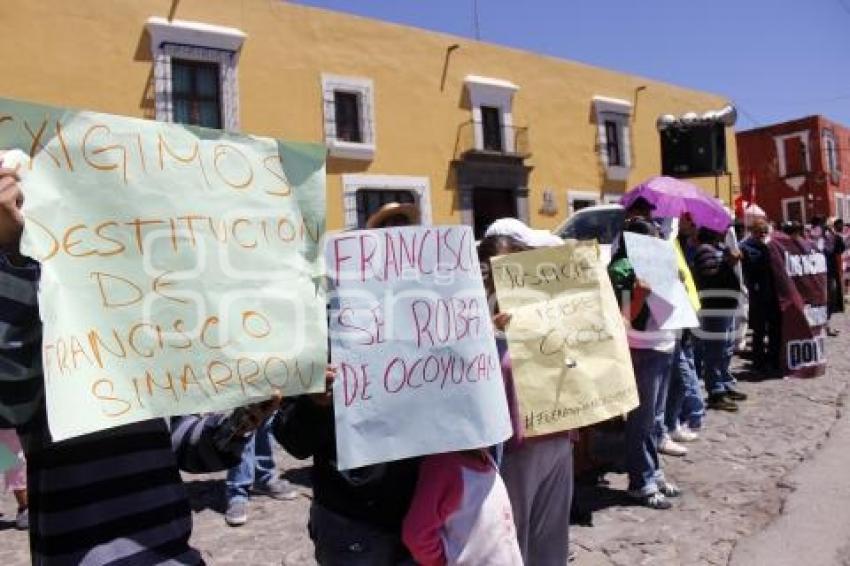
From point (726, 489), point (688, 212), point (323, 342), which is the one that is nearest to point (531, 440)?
point (323, 342)

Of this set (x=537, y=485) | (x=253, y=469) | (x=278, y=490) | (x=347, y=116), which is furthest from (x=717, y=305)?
(x=347, y=116)

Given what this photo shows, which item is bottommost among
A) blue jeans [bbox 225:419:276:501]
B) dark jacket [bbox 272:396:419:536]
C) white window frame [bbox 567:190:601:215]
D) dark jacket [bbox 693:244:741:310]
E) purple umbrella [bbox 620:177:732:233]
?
blue jeans [bbox 225:419:276:501]

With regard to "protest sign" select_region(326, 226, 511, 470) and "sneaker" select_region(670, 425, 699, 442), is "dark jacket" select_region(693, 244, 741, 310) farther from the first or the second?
"protest sign" select_region(326, 226, 511, 470)

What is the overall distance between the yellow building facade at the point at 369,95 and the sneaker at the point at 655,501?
39.0 ft

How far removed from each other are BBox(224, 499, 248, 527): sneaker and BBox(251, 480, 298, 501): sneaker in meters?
0.34

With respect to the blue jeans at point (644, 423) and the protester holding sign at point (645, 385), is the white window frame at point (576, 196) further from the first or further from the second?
the blue jeans at point (644, 423)

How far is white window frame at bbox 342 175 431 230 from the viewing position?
16.5m

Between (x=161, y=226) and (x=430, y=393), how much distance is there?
814 millimetres

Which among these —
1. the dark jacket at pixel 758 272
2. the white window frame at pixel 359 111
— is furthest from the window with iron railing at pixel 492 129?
the dark jacket at pixel 758 272

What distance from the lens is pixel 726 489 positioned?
4520mm

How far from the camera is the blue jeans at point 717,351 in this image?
6621 mm

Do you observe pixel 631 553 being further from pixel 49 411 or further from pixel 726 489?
pixel 49 411

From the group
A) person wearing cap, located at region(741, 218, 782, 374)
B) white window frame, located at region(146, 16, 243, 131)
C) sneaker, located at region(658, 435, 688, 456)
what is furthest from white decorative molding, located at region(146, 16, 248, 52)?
sneaker, located at region(658, 435, 688, 456)

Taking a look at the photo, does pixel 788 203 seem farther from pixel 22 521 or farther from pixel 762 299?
pixel 22 521
